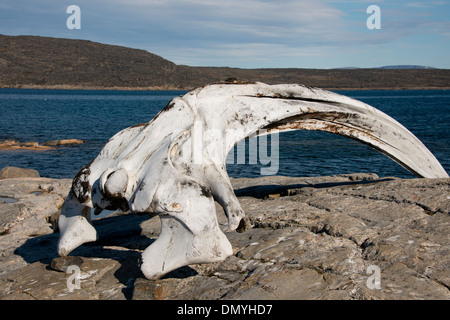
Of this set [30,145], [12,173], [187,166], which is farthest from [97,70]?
[187,166]

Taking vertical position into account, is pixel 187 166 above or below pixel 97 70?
below

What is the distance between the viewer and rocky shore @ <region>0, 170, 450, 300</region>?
3154 millimetres

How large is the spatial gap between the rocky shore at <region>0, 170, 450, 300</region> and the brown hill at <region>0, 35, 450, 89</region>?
10056 cm

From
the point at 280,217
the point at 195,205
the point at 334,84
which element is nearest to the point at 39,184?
the point at 280,217

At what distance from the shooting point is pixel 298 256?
3.59 meters

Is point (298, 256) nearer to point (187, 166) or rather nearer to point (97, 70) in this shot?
point (187, 166)

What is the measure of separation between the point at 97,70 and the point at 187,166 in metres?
118


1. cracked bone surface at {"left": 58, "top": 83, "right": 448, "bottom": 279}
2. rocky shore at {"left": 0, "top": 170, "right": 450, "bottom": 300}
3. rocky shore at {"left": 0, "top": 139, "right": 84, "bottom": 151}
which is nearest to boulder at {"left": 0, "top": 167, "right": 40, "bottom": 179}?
rocky shore at {"left": 0, "top": 170, "right": 450, "bottom": 300}

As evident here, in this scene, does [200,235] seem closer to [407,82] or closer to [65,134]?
[65,134]

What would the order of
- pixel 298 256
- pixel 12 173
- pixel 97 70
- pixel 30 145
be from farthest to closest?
pixel 97 70, pixel 30 145, pixel 12 173, pixel 298 256

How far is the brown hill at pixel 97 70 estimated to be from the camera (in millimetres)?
107575

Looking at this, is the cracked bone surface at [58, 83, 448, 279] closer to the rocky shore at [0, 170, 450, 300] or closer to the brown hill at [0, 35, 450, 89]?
the rocky shore at [0, 170, 450, 300]


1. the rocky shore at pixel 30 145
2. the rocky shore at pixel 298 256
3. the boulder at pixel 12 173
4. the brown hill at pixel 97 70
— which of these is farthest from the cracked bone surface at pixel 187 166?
the brown hill at pixel 97 70

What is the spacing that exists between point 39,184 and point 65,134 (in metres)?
19.8
